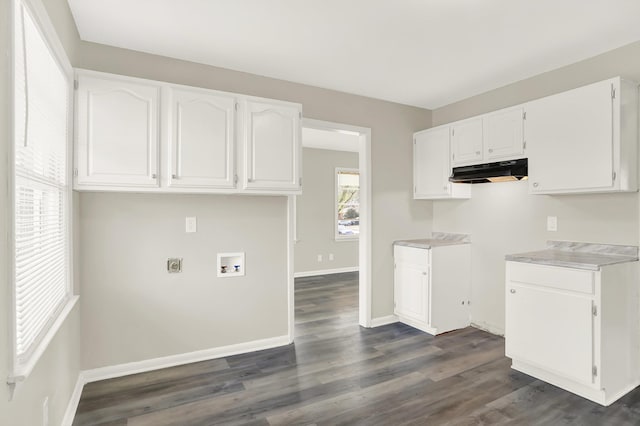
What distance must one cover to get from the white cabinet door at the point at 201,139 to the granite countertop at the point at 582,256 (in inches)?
96.0

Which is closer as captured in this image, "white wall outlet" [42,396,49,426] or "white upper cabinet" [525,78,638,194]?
"white wall outlet" [42,396,49,426]

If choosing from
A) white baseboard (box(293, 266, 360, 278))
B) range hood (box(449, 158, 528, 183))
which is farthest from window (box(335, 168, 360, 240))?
range hood (box(449, 158, 528, 183))

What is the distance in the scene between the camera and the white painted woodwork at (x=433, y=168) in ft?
12.9

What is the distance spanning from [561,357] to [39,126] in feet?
11.4

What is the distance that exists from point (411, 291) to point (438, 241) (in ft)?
2.26

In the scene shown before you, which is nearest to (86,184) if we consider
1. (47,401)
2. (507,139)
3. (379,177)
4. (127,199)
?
(127,199)

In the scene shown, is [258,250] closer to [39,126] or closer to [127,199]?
[127,199]

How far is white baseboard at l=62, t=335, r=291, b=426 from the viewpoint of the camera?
2.51 metres

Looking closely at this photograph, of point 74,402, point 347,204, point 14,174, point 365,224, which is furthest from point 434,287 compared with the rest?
point 347,204

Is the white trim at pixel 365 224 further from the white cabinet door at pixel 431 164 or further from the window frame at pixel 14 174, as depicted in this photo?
the window frame at pixel 14 174

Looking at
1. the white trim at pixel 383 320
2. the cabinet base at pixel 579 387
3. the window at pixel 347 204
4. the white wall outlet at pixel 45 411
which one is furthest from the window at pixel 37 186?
the window at pixel 347 204

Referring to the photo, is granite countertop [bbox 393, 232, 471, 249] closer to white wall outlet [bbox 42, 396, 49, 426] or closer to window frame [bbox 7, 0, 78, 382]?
window frame [bbox 7, 0, 78, 382]

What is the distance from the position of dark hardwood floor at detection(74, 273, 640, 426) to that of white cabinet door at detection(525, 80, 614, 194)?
1.55m

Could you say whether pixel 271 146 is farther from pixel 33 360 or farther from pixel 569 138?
pixel 569 138
